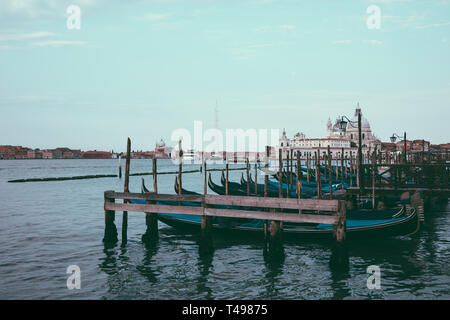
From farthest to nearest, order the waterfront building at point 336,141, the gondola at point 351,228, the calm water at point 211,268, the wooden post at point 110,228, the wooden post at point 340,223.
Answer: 1. the waterfront building at point 336,141
2. the wooden post at point 110,228
3. the gondola at point 351,228
4. the wooden post at point 340,223
5. the calm water at point 211,268

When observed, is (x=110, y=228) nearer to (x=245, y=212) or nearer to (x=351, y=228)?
(x=245, y=212)

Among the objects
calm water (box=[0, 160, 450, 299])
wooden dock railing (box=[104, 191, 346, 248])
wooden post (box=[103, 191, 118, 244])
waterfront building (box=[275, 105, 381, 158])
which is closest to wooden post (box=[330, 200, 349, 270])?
wooden dock railing (box=[104, 191, 346, 248])

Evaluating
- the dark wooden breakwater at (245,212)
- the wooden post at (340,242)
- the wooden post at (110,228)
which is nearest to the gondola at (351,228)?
the dark wooden breakwater at (245,212)

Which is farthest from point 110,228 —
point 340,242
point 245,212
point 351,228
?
point 351,228

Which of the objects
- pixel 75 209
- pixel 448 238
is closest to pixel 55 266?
pixel 448 238

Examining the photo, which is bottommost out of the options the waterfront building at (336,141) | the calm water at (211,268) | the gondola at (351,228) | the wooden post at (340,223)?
the calm water at (211,268)

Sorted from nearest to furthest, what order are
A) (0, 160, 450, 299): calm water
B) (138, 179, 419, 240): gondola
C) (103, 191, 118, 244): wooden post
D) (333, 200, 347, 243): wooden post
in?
1. (0, 160, 450, 299): calm water
2. (333, 200, 347, 243): wooden post
3. (138, 179, 419, 240): gondola
4. (103, 191, 118, 244): wooden post

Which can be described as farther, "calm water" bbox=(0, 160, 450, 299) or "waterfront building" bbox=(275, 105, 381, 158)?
"waterfront building" bbox=(275, 105, 381, 158)

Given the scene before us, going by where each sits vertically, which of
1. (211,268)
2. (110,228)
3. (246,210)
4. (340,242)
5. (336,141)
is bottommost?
(211,268)

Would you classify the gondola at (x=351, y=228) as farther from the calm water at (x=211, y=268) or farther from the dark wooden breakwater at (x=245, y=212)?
the dark wooden breakwater at (x=245, y=212)

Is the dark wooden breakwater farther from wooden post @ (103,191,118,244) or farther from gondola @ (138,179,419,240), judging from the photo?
gondola @ (138,179,419,240)

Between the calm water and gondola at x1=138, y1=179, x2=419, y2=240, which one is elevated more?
gondola at x1=138, y1=179, x2=419, y2=240

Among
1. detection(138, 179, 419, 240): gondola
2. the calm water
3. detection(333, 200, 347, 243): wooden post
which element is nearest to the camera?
the calm water
